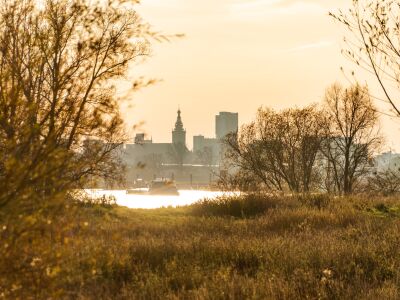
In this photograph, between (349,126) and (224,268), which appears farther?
(349,126)

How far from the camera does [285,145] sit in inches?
1340

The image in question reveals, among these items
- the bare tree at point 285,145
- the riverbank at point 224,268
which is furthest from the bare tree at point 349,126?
the riverbank at point 224,268

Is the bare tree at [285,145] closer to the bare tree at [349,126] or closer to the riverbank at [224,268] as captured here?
the bare tree at [349,126]

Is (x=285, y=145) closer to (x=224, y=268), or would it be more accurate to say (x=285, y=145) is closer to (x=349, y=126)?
(x=349, y=126)

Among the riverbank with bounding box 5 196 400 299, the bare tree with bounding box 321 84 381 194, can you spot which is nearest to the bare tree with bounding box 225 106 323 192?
the bare tree with bounding box 321 84 381 194

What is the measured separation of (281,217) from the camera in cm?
1449

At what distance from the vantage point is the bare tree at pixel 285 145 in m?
34.1

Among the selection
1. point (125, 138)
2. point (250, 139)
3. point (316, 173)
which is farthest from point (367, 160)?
point (125, 138)

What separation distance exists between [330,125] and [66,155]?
33372 millimetres

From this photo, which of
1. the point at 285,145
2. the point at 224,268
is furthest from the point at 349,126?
the point at 224,268

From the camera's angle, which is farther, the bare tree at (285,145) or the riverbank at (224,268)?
the bare tree at (285,145)

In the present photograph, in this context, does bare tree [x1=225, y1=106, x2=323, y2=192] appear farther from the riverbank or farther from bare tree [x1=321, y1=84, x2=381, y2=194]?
the riverbank

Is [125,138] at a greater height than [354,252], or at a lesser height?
greater

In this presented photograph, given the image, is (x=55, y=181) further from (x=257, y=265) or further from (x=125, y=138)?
(x=125, y=138)
